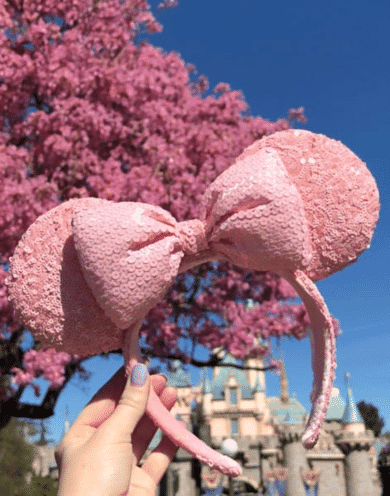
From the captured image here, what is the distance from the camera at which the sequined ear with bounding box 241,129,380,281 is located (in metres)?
2.41

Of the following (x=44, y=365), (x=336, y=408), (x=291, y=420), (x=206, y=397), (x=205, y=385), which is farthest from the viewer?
(x=205, y=385)

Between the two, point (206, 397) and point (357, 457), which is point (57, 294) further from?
point (206, 397)

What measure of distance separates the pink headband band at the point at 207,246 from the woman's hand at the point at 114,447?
155 mm

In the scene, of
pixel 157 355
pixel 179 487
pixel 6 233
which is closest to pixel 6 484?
pixel 179 487

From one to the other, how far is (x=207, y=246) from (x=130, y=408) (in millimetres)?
832

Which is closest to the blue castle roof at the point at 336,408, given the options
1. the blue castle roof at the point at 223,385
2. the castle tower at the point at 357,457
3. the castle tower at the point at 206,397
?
the blue castle roof at the point at 223,385

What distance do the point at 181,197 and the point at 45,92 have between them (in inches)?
91.4

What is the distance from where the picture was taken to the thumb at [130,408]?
7.08ft

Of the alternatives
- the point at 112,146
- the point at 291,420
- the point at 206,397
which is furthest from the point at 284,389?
the point at 112,146

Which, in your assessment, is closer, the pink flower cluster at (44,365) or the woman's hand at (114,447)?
the woman's hand at (114,447)

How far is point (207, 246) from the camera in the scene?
2512 mm

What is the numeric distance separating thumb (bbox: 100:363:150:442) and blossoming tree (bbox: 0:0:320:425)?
3.73 metres

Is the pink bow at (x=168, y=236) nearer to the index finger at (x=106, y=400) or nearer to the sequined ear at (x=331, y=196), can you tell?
the sequined ear at (x=331, y=196)

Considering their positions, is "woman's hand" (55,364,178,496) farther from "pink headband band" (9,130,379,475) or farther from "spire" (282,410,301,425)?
"spire" (282,410,301,425)
